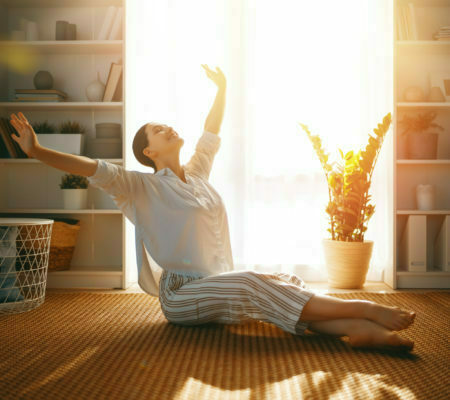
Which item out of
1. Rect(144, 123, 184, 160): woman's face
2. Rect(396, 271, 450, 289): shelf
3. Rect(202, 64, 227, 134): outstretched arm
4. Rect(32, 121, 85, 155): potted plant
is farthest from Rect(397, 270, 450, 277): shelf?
Rect(32, 121, 85, 155): potted plant

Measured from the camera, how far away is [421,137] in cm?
271

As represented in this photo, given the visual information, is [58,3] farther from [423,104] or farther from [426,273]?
[426,273]

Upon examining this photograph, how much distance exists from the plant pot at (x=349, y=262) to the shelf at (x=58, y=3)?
213 centimetres

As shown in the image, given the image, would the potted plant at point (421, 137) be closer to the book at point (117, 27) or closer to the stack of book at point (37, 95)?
the book at point (117, 27)

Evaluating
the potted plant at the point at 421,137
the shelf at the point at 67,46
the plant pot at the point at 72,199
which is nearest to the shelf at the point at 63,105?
the shelf at the point at 67,46

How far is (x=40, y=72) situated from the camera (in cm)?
273

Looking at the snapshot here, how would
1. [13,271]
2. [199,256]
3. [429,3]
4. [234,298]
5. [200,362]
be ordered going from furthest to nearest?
[429,3] < [13,271] < [199,256] < [234,298] < [200,362]

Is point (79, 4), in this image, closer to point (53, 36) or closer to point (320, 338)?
point (53, 36)

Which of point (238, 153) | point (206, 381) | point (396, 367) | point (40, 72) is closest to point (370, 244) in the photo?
point (238, 153)

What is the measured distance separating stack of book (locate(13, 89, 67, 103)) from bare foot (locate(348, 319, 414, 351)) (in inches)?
88.4

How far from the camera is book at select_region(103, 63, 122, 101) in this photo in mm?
2684

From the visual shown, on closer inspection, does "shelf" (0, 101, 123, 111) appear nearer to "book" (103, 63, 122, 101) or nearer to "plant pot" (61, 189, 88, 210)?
"book" (103, 63, 122, 101)

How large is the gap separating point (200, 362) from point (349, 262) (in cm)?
146

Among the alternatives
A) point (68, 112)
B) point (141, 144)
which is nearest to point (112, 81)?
point (68, 112)
